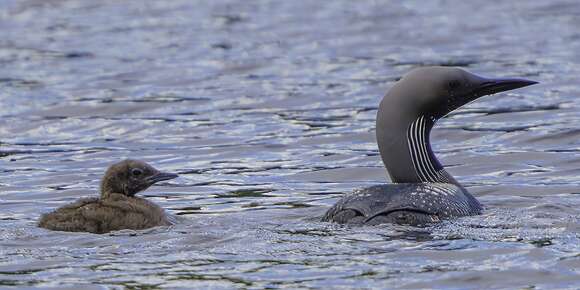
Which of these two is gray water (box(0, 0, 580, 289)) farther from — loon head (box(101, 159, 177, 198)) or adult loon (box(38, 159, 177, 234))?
loon head (box(101, 159, 177, 198))

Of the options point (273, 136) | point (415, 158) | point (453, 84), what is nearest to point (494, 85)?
point (453, 84)

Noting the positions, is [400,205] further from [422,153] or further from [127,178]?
[127,178]

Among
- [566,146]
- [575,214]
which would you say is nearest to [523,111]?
[566,146]

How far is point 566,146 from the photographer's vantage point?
12.0 m

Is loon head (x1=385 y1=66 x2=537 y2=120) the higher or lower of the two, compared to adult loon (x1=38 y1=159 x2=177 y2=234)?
higher

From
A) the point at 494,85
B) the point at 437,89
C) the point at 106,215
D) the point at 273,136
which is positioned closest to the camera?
the point at 106,215

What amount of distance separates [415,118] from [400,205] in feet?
2.40

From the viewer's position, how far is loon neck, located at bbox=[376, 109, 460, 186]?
8820mm

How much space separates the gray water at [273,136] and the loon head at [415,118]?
19.4 inches

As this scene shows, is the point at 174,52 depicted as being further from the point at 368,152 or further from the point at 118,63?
the point at 368,152

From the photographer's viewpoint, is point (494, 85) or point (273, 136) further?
point (273, 136)

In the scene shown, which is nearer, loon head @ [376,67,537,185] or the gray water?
the gray water

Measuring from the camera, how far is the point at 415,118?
350 inches

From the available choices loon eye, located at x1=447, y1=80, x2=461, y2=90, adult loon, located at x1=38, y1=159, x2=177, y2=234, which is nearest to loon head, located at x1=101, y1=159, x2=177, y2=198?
adult loon, located at x1=38, y1=159, x2=177, y2=234
